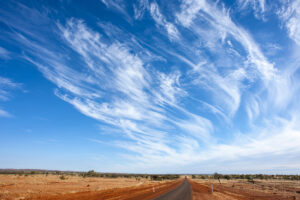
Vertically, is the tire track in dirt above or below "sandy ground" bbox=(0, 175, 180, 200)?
below

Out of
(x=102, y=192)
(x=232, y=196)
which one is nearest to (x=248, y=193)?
(x=232, y=196)

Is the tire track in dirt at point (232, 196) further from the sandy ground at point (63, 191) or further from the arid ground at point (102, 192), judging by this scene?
the sandy ground at point (63, 191)

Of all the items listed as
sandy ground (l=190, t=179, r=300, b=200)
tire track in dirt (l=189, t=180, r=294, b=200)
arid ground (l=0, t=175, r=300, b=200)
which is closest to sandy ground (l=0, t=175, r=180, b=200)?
arid ground (l=0, t=175, r=300, b=200)

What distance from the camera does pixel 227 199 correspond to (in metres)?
24.2

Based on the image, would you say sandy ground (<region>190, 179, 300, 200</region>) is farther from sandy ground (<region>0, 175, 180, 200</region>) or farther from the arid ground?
sandy ground (<region>0, 175, 180, 200</region>)

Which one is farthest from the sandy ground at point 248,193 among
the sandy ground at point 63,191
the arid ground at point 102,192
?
the sandy ground at point 63,191

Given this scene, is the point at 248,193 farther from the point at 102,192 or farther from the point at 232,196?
the point at 102,192

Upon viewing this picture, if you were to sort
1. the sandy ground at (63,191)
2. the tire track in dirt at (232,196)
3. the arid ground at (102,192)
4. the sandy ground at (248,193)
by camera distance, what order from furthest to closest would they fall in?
the sandy ground at (248,193)
the tire track in dirt at (232,196)
the arid ground at (102,192)
the sandy ground at (63,191)

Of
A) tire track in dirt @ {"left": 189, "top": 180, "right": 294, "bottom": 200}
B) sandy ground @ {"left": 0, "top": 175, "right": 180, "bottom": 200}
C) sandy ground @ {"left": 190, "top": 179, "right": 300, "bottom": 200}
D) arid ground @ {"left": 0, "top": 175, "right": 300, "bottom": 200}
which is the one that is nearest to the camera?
sandy ground @ {"left": 0, "top": 175, "right": 180, "bottom": 200}

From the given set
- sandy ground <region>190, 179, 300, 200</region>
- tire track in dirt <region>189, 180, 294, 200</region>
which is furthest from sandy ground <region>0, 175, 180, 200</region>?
sandy ground <region>190, 179, 300, 200</region>

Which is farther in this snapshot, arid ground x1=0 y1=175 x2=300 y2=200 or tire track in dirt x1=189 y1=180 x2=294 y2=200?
tire track in dirt x1=189 y1=180 x2=294 y2=200

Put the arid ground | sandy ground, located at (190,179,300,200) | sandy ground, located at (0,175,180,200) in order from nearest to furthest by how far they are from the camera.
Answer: sandy ground, located at (0,175,180,200), the arid ground, sandy ground, located at (190,179,300,200)

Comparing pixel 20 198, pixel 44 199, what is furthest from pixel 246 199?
pixel 20 198

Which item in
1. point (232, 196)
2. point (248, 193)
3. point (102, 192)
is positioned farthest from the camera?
point (248, 193)
